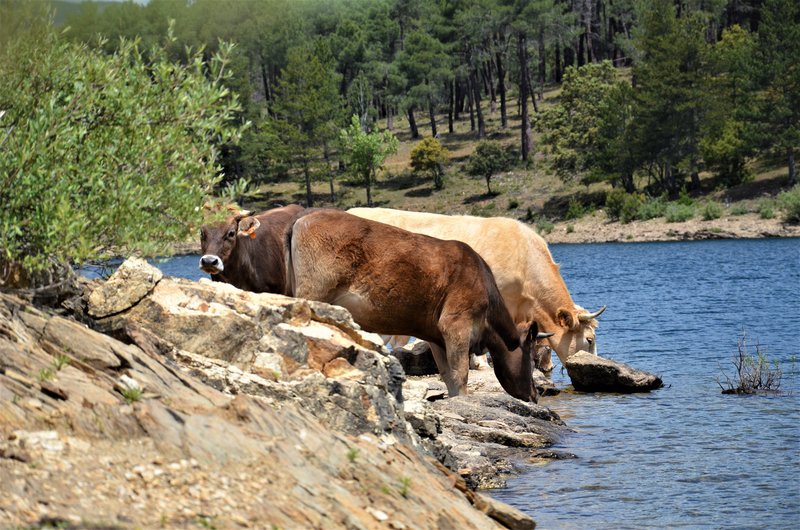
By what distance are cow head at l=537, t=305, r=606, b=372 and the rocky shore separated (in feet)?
27.7

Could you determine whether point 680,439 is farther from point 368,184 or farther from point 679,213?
point 368,184

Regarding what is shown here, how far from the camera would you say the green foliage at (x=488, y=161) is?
3691 inches

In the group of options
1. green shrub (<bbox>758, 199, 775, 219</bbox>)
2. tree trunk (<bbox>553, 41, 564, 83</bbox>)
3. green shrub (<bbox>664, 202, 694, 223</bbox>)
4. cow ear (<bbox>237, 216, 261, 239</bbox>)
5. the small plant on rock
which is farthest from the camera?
tree trunk (<bbox>553, 41, 564, 83</bbox>)

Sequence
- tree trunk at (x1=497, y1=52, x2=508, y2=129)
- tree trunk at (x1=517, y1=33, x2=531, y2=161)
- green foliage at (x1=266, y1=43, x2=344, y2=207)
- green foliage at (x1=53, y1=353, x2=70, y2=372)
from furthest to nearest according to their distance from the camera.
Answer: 1. tree trunk at (x1=497, y1=52, x2=508, y2=129)
2. green foliage at (x1=266, y1=43, x2=344, y2=207)
3. tree trunk at (x1=517, y1=33, x2=531, y2=161)
4. green foliage at (x1=53, y1=353, x2=70, y2=372)

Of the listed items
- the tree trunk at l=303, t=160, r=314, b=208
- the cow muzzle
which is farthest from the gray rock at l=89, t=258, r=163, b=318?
the tree trunk at l=303, t=160, r=314, b=208

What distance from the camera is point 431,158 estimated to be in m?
95.7

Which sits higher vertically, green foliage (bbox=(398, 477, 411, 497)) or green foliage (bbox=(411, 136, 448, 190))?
green foliage (bbox=(398, 477, 411, 497))

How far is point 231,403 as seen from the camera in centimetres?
859

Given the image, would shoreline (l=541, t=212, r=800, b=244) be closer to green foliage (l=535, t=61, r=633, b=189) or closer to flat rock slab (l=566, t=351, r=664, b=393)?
green foliage (l=535, t=61, r=633, b=189)

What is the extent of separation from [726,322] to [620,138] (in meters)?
52.4

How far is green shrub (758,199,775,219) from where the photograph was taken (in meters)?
73.2

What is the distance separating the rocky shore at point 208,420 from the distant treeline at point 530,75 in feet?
164

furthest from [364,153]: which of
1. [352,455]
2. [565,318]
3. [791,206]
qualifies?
[352,455]

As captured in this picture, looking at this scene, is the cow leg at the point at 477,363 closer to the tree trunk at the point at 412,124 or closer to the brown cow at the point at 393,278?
the brown cow at the point at 393,278
